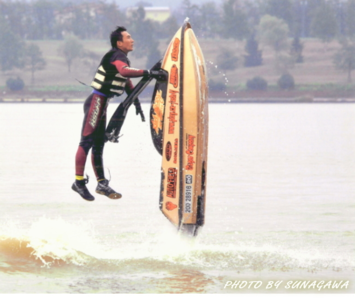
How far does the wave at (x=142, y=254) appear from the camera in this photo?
28.7 feet

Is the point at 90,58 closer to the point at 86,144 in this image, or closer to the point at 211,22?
the point at 211,22

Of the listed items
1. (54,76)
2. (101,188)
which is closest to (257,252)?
(101,188)

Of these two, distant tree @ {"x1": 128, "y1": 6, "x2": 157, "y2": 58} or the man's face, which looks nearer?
the man's face

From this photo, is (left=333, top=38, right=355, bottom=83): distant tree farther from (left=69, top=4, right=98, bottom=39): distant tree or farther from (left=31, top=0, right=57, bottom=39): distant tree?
(left=31, top=0, right=57, bottom=39): distant tree

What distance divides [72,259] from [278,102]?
88.5 m

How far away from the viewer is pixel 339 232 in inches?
415

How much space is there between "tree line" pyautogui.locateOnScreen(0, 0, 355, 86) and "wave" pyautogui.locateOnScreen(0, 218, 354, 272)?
316 feet

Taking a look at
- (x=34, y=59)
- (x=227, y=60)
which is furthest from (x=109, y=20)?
(x=227, y=60)

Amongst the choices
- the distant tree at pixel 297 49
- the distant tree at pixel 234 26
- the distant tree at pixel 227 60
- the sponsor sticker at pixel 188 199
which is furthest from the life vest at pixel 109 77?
the distant tree at pixel 234 26

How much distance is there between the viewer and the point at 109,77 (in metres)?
7.75

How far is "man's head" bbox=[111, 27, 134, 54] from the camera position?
304 inches

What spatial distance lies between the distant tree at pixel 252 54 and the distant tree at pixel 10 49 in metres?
33.1

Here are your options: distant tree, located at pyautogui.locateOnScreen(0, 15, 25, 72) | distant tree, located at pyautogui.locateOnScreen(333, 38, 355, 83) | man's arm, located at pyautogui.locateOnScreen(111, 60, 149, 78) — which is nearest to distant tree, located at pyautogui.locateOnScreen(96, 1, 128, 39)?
distant tree, located at pyautogui.locateOnScreen(0, 15, 25, 72)

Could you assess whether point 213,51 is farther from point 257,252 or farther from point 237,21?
point 257,252
